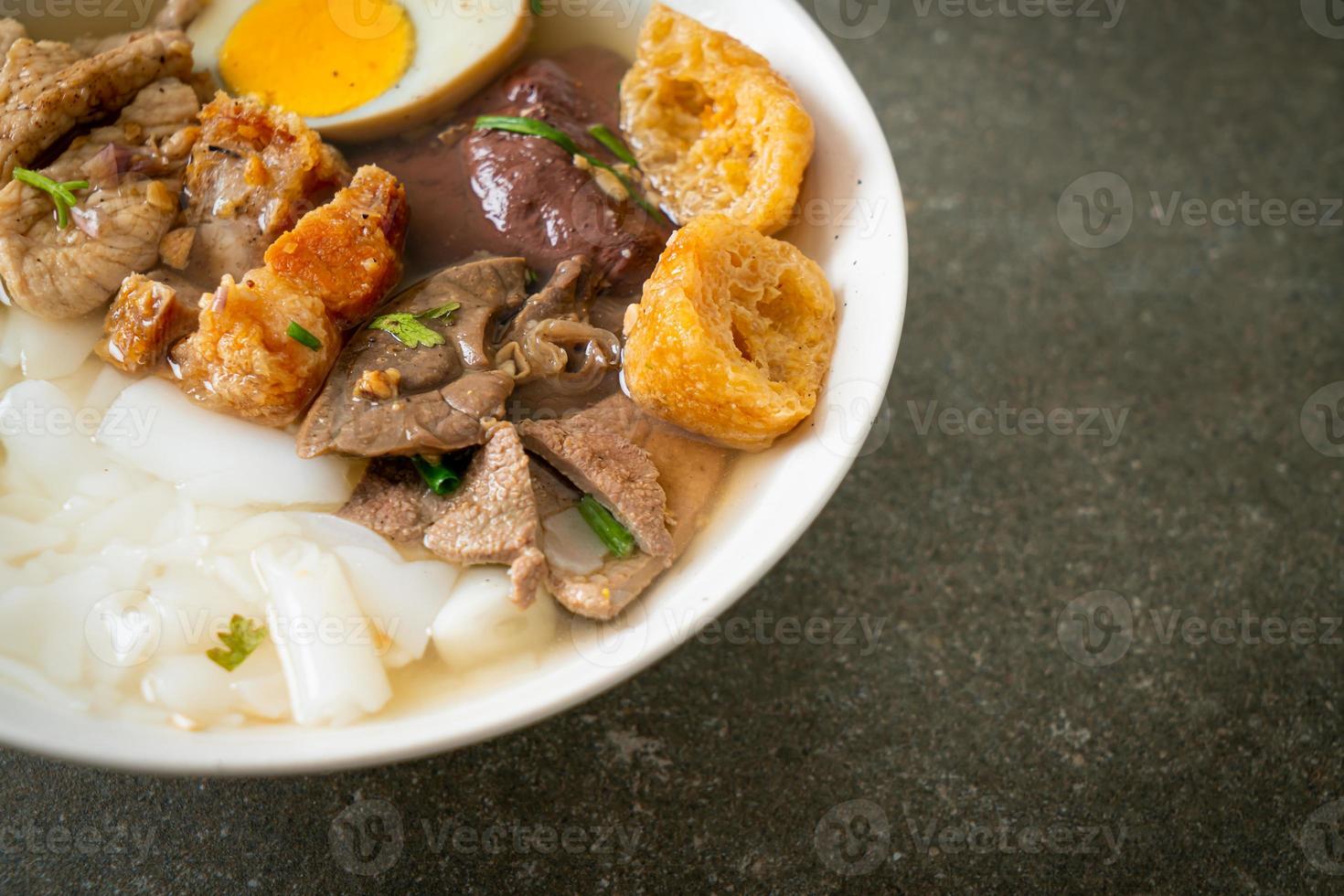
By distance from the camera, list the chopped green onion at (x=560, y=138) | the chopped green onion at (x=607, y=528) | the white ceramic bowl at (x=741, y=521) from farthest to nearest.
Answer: the chopped green onion at (x=560, y=138) → the chopped green onion at (x=607, y=528) → the white ceramic bowl at (x=741, y=521)

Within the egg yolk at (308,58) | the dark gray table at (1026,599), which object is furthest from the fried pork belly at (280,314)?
the dark gray table at (1026,599)

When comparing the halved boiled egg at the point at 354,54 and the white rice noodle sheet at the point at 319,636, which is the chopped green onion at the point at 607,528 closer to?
the white rice noodle sheet at the point at 319,636

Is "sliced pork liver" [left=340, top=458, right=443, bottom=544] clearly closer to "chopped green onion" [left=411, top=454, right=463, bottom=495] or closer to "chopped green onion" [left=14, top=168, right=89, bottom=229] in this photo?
"chopped green onion" [left=411, top=454, right=463, bottom=495]

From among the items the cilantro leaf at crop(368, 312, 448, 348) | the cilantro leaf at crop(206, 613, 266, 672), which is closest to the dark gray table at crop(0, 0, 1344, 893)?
the cilantro leaf at crop(206, 613, 266, 672)

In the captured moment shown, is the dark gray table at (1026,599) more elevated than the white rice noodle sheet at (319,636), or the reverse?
the white rice noodle sheet at (319,636)

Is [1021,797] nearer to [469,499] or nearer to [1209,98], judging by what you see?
[469,499]

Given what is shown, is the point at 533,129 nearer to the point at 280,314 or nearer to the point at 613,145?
the point at 613,145

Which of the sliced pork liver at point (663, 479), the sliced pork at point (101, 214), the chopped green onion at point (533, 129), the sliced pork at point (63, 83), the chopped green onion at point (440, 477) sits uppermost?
the sliced pork at point (63, 83)
